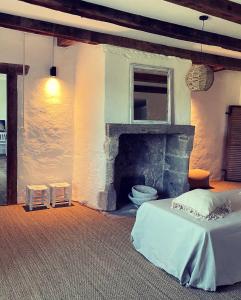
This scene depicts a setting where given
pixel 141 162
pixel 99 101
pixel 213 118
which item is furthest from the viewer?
pixel 213 118

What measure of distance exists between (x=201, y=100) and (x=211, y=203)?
13.8 feet

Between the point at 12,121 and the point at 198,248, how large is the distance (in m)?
3.28

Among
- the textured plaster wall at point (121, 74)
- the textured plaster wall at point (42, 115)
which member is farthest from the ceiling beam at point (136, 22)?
the textured plaster wall at point (42, 115)

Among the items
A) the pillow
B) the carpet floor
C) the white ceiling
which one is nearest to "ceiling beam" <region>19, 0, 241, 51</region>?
the white ceiling

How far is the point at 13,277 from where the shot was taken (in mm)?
2582

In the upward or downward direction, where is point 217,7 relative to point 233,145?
upward

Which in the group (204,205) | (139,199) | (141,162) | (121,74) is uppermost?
(121,74)

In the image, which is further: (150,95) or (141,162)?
(141,162)

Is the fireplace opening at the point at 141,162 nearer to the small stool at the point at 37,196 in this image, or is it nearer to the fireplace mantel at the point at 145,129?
the fireplace mantel at the point at 145,129

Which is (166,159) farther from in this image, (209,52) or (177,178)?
(209,52)

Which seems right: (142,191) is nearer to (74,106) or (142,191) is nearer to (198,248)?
(74,106)

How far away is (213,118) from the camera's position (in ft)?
22.0

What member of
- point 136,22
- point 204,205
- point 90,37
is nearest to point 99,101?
point 90,37

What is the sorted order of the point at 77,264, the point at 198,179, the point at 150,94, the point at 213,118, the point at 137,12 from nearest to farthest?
the point at 77,264
the point at 137,12
the point at 150,94
the point at 198,179
the point at 213,118
